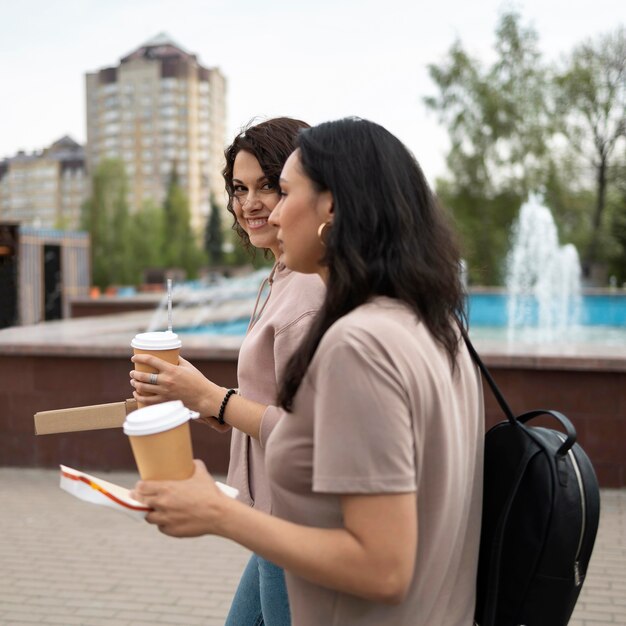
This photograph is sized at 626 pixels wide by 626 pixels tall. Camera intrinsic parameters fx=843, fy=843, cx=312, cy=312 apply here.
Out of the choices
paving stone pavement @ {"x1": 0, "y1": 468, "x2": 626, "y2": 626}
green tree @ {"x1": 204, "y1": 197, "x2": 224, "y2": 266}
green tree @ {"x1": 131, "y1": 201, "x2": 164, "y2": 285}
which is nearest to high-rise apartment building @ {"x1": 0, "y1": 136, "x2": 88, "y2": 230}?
green tree @ {"x1": 204, "y1": 197, "x2": 224, "y2": 266}

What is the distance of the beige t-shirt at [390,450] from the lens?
3.74 ft

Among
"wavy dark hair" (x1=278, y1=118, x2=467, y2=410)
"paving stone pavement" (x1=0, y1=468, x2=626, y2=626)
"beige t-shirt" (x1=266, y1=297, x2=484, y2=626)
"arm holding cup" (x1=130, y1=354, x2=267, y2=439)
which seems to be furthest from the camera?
"paving stone pavement" (x1=0, y1=468, x2=626, y2=626)

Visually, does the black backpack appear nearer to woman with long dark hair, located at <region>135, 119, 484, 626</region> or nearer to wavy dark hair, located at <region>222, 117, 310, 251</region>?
woman with long dark hair, located at <region>135, 119, 484, 626</region>

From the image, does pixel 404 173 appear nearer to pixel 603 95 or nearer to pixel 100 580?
pixel 100 580

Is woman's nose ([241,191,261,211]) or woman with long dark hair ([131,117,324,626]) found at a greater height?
woman's nose ([241,191,261,211])

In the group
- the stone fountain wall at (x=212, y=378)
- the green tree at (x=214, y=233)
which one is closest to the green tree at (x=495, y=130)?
the stone fountain wall at (x=212, y=378)

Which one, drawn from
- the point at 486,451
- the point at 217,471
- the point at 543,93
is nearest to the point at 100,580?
the point at 217,471

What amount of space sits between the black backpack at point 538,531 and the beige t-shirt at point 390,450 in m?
0.05

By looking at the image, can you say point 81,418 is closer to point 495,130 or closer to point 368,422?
point 368,422

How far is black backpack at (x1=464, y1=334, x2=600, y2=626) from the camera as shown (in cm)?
134

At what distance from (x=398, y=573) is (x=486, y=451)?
39cm

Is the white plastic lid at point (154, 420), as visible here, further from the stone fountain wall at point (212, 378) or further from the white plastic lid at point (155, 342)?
the stone fountain wall at point (212, 378)

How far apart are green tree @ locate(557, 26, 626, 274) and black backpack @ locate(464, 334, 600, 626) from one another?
111 feet

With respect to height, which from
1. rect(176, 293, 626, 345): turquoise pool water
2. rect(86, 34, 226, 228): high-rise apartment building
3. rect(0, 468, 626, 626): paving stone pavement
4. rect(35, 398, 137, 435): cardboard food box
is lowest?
rect(0, 468, 626, 626): paving stone pavement
